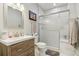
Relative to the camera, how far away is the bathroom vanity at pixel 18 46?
110 cm

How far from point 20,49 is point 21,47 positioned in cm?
4

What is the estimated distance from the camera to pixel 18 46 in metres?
1.19

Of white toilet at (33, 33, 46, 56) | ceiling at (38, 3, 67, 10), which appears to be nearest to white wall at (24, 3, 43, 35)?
ceiling at (38, 3, 67, 10)

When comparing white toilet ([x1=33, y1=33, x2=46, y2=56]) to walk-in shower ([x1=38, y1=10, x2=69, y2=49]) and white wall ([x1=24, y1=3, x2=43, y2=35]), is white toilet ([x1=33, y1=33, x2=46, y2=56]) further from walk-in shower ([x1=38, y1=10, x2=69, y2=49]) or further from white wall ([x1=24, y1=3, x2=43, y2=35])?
white wall ([x1=24, y1=3, x2=43, y2=35])

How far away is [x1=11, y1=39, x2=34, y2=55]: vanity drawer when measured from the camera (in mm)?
1148

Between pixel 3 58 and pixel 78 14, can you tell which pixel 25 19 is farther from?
pixel 78 14

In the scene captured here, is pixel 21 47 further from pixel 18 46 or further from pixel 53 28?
pixel 53 28

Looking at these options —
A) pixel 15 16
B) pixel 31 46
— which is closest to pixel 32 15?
pixel 15 16

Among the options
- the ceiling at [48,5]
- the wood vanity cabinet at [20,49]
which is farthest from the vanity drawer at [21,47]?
the ceiling at [48,5]

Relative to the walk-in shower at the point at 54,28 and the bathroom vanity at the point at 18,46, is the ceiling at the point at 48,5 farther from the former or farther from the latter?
the bathroom vanity at the point at 18,46

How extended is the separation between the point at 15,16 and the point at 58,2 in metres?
0.79

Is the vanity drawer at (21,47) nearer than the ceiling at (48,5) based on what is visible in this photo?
Yes

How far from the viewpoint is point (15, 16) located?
1340mm

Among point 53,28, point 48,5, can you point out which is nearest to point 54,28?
point 53,28
